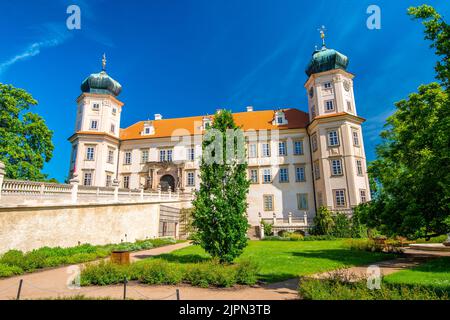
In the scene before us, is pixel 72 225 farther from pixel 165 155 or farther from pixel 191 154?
pixel 191 154

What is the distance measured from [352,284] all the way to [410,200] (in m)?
7.94

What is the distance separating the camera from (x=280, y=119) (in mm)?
36469

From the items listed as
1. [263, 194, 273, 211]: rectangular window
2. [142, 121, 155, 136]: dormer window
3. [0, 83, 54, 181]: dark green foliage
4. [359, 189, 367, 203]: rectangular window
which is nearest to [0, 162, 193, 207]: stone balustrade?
[0, 83, 54, 181]: dark green foliage

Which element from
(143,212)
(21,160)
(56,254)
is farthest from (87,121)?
(56,254)

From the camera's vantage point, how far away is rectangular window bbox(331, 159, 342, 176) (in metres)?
29.5

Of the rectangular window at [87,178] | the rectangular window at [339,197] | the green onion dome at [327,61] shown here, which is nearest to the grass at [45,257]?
the rectangular window at [87,178]

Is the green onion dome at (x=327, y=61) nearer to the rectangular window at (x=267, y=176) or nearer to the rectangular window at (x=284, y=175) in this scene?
the rectangular window at (x=284, y=175)

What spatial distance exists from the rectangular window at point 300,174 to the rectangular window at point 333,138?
4671mm

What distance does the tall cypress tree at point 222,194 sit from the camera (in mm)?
12312

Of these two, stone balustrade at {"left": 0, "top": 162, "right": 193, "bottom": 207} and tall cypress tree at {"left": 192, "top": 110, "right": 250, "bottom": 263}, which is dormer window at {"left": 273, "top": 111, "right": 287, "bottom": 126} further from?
tall cypress tree at {"left": 192, "top": 110, "right": 250, "bottom": 263}

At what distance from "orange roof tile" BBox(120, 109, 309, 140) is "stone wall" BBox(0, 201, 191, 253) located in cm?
1642

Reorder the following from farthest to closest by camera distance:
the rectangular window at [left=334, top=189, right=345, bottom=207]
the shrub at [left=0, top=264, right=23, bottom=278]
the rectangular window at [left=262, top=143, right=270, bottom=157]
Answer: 1. the rectangular window at [left=262, top=143, right=270, bottom=157]
2. the rectangular window at [left=334, top=189, right=345, bottom=207]
3. the shrub at [left=0, top=264, right=23, bottom=278]

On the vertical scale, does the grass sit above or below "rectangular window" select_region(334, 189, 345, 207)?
below
